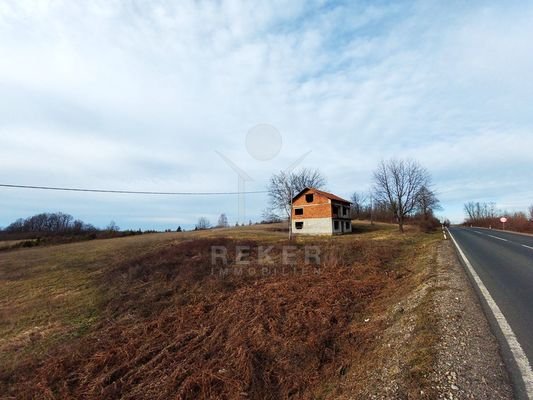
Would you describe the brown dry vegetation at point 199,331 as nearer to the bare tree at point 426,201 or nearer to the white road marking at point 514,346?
the white road marking at point 514,346

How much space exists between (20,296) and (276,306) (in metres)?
12.8

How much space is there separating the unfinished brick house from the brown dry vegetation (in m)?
24.2

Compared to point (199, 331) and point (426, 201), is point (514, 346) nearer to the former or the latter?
point (199, 331)

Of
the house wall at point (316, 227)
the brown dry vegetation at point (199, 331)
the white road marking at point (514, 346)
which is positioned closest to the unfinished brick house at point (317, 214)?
the house wall at point (316, 227)

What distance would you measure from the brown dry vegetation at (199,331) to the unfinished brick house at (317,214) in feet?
79.3

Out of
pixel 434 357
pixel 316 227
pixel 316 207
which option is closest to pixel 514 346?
pixel 434 357

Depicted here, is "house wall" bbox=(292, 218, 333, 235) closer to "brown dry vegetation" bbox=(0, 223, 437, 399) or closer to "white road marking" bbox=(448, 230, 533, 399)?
"brown dry vegetation" bbox=(0, 223, 437, 399)

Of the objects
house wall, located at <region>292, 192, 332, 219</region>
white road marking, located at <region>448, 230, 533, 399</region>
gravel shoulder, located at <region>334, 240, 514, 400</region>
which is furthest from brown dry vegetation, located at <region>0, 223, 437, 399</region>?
house wall, located at <region>292, 192, 332, 219</region>

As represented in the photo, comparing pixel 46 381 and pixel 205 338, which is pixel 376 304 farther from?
pixel 46 381

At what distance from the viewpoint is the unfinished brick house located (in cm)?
4044

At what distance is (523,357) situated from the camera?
13.0 ft

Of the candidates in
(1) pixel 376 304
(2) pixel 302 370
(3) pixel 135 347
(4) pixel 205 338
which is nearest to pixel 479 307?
(1) pixel 376 304

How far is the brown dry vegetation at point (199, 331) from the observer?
5828 mm

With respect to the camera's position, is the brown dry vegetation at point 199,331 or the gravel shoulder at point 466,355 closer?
the gravel shoulder at point 466,355
